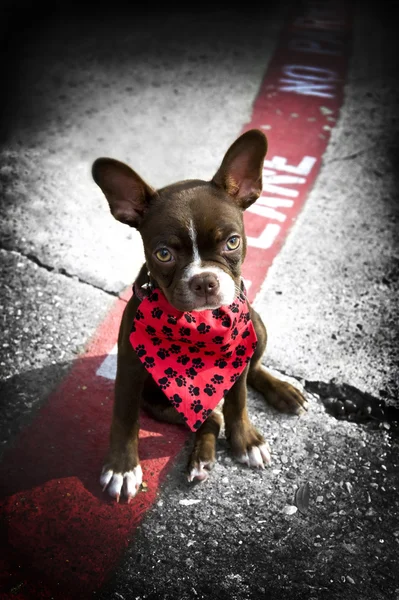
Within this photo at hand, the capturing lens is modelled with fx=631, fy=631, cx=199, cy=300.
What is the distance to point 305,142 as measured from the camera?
6008 mm

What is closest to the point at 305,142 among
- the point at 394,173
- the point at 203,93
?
the point at 394,173

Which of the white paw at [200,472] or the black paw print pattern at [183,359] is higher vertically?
the black paw print pattern at [183,359]

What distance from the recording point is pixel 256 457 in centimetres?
328

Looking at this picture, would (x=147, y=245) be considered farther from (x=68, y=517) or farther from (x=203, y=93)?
(x=203, y=93)

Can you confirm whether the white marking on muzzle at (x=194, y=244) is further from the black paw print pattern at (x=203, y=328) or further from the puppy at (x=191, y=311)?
the black paw print pattern at (x=203, y=328)

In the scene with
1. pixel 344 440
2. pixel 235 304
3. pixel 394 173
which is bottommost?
pixel 344 440

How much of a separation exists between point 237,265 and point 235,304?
194 mm

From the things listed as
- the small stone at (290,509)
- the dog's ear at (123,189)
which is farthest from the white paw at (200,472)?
the dog's ear at (123,189)

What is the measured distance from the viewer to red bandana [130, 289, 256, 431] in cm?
289

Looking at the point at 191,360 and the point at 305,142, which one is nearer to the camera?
the point at 191,360

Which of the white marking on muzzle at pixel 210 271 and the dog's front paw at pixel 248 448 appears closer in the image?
the white marking on muzzle at pixel 210 271

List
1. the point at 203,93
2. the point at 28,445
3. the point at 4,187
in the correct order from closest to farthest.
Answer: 1. the point at 28,445
2. the point at 4,187
3. the point at 203,93

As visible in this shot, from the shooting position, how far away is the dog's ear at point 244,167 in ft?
9.37

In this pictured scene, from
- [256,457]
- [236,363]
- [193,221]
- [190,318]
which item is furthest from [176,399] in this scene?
[193,221]
